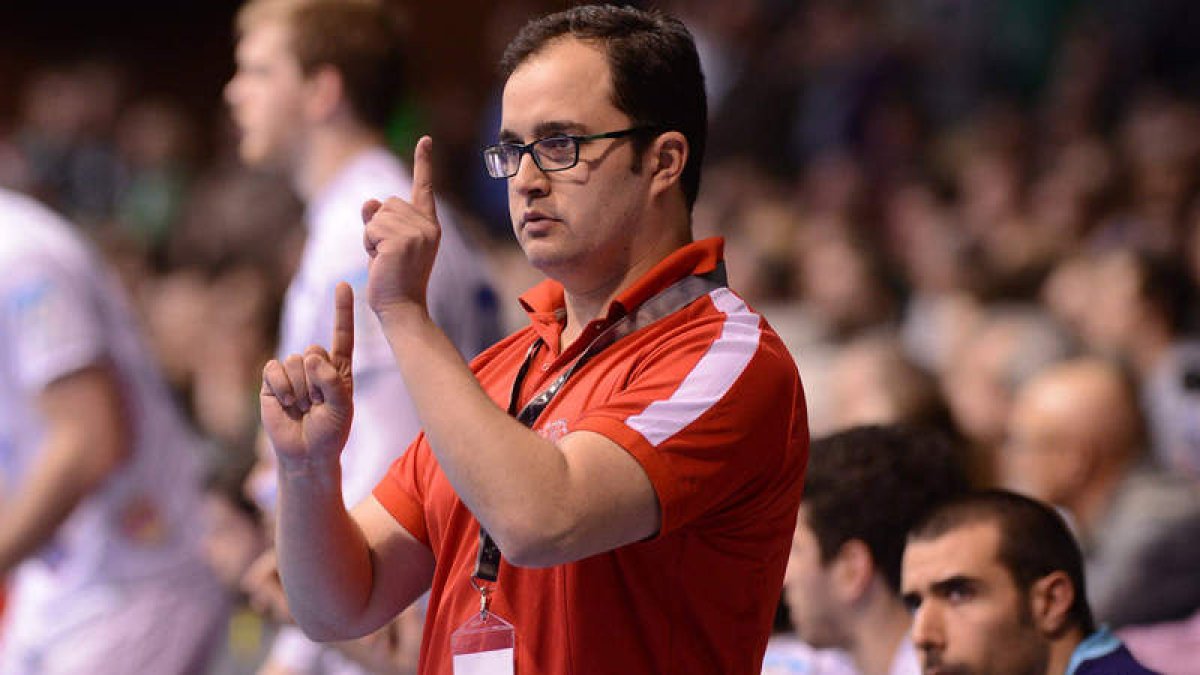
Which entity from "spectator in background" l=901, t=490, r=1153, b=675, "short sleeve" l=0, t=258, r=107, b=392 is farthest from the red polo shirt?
"short sleeve" l=0, t=258, r=107, b=392

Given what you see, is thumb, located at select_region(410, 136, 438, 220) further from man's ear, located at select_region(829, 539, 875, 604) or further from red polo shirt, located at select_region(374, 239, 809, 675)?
man's ear, located at select_region(829, 539, 875, 604)

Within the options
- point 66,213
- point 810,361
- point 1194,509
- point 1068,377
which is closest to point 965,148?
point 810,361

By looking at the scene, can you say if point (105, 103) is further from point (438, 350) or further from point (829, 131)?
point (438, 350)

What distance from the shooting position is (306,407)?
247 cm

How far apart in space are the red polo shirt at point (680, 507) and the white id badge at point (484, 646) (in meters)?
0.02

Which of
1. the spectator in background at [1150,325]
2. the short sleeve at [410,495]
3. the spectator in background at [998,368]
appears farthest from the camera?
the spectator in background at [998,368]

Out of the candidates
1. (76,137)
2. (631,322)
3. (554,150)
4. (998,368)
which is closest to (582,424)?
(631,322)

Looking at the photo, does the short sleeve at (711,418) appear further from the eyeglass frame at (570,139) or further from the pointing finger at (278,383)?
the pointing finger at (278,383)

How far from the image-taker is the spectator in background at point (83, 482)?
4.00 metres

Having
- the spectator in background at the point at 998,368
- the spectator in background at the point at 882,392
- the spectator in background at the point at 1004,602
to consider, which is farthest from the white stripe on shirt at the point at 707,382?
the spectator in background at the point at 998,368

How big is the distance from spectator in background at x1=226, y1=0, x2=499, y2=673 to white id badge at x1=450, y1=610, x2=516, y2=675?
137 cm

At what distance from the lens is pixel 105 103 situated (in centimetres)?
1359

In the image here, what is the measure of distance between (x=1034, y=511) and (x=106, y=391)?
6.96 feet

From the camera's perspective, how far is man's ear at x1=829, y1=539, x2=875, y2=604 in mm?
3539
